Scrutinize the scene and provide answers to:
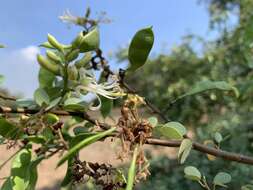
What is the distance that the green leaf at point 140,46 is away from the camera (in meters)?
0.61

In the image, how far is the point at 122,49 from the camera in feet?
18.3

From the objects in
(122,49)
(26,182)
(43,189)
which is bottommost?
(43,189)

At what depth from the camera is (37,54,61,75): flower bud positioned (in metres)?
0.55

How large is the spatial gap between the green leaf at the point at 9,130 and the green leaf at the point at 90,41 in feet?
0.43

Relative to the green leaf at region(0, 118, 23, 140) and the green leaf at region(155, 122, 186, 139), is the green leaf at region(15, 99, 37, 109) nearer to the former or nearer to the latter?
the green leaf at region(0, 118, 23, 140)

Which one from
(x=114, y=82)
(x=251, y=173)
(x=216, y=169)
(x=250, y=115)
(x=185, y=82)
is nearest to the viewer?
(x=114, y=82)

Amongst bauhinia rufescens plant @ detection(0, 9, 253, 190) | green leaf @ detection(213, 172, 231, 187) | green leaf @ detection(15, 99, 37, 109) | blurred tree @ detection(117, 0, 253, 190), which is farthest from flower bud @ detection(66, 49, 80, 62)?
blurred tree @ detection(117, 0, 253, 190)

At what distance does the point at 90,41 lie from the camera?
1.91 ft

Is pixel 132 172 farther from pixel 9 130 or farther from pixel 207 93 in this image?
pixel 207 93

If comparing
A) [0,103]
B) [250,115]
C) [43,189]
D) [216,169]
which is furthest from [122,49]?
[0,103]

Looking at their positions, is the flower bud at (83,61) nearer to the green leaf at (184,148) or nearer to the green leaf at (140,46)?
the green leaf at (140,46)

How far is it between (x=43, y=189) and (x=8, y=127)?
17.2 feet

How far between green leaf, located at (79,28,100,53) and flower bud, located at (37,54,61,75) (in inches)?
1.4

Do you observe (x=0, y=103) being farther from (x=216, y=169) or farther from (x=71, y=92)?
(x=216, y=169)
